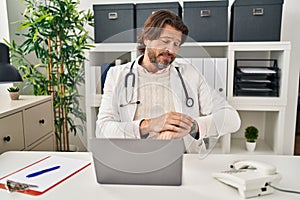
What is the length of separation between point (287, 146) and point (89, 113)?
1999mm

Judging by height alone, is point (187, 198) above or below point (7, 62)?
below

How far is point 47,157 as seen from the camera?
1.11 metres

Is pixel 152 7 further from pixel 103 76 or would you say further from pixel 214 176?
pixel 214 176

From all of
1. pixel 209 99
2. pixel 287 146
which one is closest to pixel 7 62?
pixel 209 99

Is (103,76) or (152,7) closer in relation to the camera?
(103,76)

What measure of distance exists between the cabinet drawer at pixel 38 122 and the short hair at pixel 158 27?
1.16 meters

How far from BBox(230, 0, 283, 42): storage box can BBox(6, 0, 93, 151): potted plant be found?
44.1 inches

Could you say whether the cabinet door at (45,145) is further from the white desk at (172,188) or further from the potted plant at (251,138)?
the potted plant at (251,138)

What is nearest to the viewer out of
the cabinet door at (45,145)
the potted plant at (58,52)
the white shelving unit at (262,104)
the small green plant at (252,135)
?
the cabinet door at (45,145)

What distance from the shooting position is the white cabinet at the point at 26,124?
147 cm

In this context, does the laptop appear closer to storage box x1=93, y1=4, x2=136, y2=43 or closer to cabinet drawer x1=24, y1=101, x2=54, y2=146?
cabinet drawer x1=24, y1=101, x2=54, y2=146

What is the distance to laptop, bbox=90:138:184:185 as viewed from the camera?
81cm

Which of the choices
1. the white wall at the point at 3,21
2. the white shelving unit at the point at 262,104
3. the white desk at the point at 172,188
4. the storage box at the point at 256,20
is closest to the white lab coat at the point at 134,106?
the white desk at the point at 172,188

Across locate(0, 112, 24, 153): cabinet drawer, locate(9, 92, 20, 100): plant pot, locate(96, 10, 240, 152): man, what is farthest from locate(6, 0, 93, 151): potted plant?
locate(96, 10, 240, 152): man
